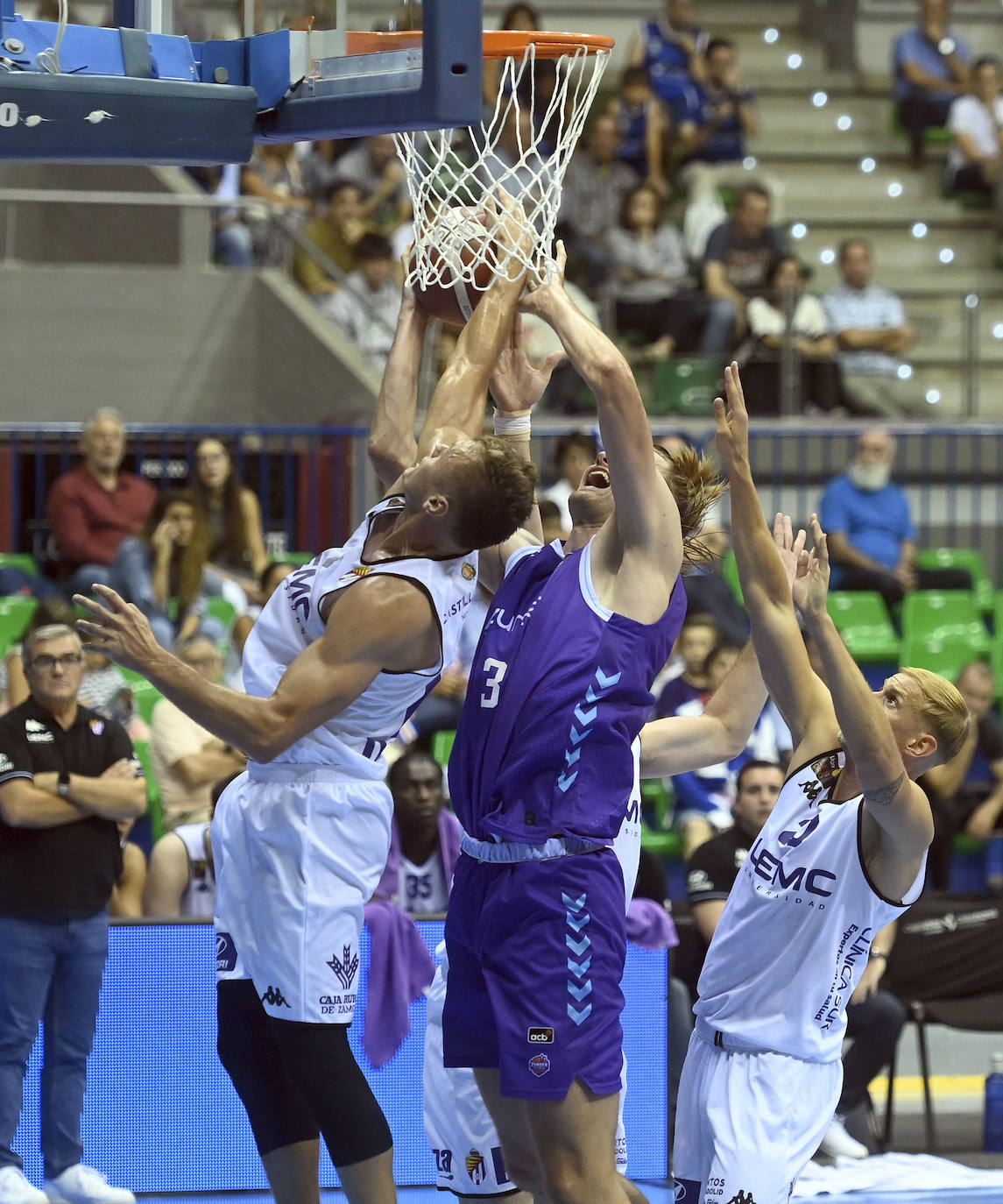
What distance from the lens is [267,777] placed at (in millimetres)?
4410

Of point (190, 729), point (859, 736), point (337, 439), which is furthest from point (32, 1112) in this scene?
point (337, 439)

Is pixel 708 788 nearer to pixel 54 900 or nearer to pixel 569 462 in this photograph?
pixel 569 462

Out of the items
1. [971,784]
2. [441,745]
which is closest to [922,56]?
[971,784]

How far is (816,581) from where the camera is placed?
434 centimetres

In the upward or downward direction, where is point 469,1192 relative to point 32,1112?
upward

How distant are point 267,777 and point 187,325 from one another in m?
8.30

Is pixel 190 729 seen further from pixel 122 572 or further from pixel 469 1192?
pixel 469 1192

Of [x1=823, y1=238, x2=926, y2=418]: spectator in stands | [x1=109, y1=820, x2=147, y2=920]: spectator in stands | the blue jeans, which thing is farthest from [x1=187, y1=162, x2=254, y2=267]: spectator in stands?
the blue jeans

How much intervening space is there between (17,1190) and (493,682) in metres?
3.12

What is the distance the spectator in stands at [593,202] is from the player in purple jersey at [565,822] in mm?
8266

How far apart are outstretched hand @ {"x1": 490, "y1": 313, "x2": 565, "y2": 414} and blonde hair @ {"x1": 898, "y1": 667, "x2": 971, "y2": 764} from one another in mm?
1144

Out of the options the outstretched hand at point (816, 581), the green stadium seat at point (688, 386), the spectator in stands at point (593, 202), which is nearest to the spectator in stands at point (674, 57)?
the spectator in stands at point (593, 202)

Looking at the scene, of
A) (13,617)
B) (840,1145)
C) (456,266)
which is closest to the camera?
(456,266)

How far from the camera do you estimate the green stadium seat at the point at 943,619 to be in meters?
10.5
